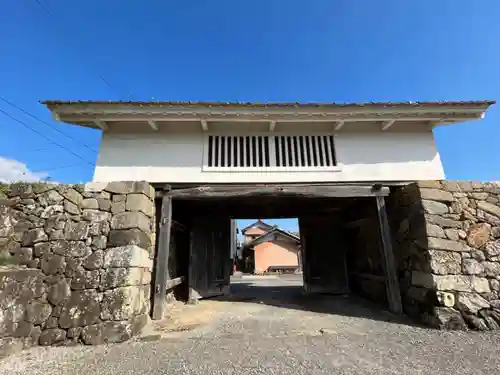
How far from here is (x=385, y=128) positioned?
19.3 feet

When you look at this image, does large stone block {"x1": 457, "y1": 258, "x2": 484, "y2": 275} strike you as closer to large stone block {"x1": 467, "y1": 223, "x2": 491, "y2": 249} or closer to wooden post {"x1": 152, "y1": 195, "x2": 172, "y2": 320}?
large stone block {"x1": 467, "y1": 223, "x2": 491, "y2": 249}

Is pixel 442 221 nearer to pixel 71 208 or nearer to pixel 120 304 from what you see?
pixel 120 304

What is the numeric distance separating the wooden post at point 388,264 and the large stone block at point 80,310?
18.4 ft

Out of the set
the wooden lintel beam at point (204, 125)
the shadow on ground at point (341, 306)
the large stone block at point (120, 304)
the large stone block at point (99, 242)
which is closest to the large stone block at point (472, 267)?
the shadow on ground at point (341, 306)

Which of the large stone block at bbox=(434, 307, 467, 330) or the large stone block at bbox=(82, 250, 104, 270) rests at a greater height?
the large stone block at bbox=(82, 250, 104, 270)

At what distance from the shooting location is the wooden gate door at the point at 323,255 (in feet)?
27.2

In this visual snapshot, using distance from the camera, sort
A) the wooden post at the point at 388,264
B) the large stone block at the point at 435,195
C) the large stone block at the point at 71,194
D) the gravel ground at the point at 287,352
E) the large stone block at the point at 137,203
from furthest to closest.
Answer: the wooden post at the point at 388,264 < the large stone block at the point at 435,195 < the large stone block at the point at 137,203 < the large stone block at the point at 71,194 < the gravel ground at the point at 287,352

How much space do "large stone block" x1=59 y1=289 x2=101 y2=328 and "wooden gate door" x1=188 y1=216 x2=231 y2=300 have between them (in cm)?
327

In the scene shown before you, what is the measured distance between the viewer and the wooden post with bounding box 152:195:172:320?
16.9 ft

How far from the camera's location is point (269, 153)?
5.83 meters

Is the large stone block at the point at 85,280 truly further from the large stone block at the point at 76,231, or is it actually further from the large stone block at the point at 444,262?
the large stone block at the point at 444,262

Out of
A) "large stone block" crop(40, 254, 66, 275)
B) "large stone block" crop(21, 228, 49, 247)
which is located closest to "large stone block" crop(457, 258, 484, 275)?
"large stone block" crop(40, 254, 66, 275)

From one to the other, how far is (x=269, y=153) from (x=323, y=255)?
4.56m

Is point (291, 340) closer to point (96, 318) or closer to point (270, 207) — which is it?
point (96, 318)
